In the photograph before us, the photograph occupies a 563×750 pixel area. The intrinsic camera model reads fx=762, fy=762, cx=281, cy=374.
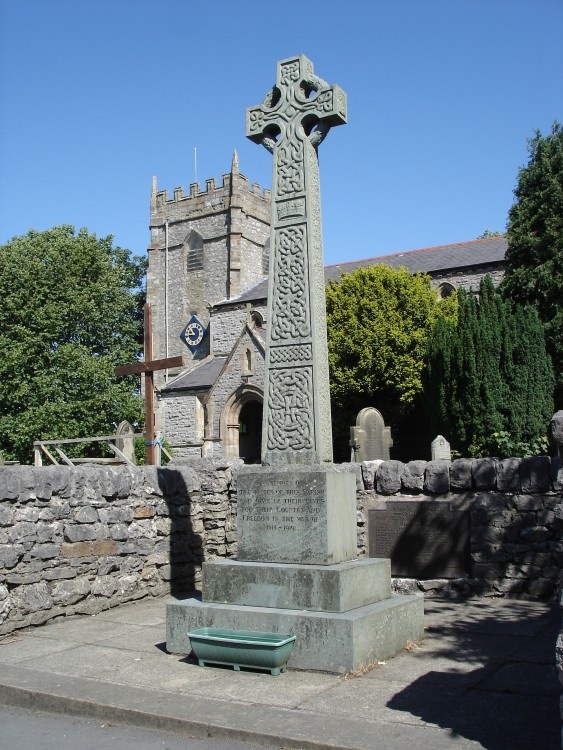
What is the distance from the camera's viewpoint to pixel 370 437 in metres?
20.2

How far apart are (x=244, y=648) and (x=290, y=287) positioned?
9.27 feet

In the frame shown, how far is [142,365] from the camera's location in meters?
12.9

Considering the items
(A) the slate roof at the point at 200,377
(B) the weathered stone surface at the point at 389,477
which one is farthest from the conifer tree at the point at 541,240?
(B) the weathered stone surface at the point at 389,477

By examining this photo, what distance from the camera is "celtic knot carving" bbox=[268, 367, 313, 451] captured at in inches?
237

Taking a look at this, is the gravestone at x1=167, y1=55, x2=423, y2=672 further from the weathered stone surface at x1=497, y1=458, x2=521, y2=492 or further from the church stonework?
the church stonework

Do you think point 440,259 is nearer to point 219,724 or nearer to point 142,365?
point 142,365

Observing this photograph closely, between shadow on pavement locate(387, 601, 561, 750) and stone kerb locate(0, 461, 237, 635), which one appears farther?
stone kerb locate(0, 461, 237, 635)

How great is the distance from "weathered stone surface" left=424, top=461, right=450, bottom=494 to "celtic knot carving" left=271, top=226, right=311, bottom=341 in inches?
134

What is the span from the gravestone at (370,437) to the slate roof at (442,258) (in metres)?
14.5

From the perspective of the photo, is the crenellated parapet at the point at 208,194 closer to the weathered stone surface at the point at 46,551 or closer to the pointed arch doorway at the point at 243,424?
the pointed arch doorway at the point at 243,424

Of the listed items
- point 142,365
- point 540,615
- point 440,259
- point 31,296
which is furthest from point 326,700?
point 440,259

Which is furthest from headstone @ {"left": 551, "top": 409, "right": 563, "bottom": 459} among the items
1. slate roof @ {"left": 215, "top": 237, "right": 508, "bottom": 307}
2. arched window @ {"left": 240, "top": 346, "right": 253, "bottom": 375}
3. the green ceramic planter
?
slate roof @ {"left": 215, "top": 237, "right": 508, "bottom": 307}

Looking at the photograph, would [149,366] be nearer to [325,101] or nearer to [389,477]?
[389,477]

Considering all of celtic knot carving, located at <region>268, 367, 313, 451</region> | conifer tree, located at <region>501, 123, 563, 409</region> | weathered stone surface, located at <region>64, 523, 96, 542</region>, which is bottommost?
weathered stone surface, located at <region>64, 523, 96, 542</region>
